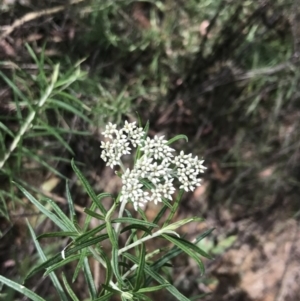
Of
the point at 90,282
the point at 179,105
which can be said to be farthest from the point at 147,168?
the point at 179,105

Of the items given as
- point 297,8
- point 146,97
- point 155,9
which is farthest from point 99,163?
point 297,8

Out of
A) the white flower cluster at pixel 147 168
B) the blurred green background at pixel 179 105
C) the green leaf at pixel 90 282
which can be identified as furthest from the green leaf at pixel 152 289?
the blurred green background at pixel 179 105

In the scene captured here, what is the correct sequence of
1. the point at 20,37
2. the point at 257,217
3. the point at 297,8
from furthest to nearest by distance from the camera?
1. the point at 257,217
2. the point at 20,37
3. the point at 297,8

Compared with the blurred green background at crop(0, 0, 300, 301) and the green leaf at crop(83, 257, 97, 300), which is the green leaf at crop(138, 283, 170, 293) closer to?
the green leaf at crop(83, 257, 97, 300)

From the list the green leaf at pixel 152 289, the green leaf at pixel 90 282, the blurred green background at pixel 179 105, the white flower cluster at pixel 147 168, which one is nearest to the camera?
the white flower cluster at pixel 147 168

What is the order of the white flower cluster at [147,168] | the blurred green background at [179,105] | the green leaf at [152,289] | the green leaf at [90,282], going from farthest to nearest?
the blurred green background at [179,105]
the green leaf at [90,282]
the green leaf at [152,289]
the white flower cluster at [147,168]

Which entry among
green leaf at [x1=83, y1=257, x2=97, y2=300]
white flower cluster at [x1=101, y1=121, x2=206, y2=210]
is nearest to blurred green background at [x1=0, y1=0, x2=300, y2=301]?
green leaf at [x1=83, y1=257, x2=97, y2=300]

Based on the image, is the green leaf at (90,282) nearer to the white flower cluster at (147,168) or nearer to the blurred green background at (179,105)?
the white flower cluster at (147,168)

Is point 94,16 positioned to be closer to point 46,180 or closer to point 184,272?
point 46,180

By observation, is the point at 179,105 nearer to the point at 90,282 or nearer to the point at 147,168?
the point at 90,282

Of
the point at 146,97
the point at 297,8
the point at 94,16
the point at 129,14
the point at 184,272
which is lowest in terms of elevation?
the point at 184,272

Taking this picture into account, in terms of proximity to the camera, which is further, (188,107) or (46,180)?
(188,107)
